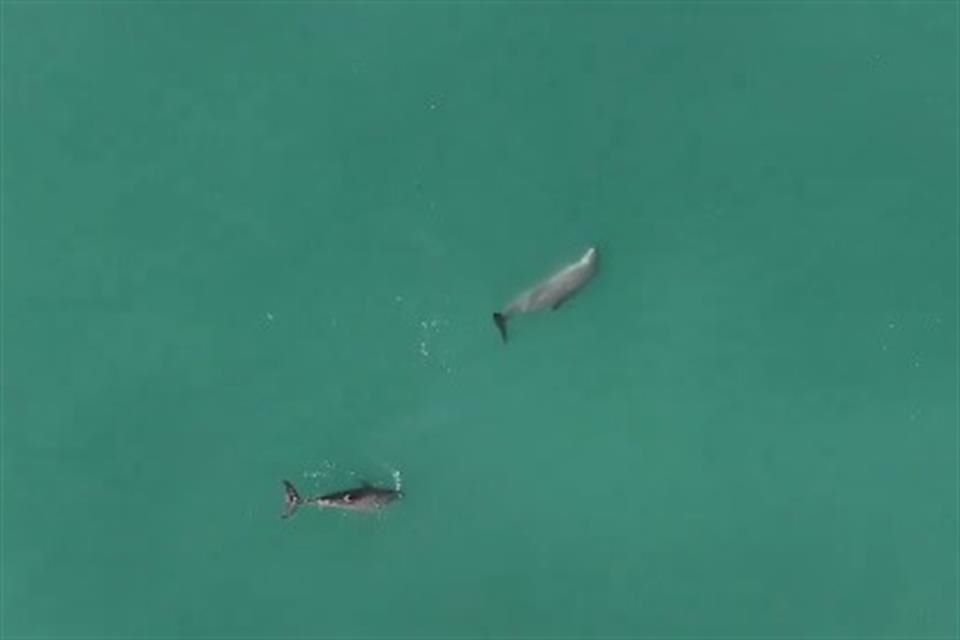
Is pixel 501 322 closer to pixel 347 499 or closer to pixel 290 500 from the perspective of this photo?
pixel 347 499

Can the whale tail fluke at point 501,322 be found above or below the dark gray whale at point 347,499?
above

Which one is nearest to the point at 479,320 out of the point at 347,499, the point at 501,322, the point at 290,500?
the point at 501,322

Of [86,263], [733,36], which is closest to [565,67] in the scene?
[733,36]

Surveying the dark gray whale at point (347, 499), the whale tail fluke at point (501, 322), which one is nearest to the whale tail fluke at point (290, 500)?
the dark gray whale at point (347, 499)

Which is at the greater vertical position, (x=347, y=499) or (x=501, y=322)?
(x=501, y=322)

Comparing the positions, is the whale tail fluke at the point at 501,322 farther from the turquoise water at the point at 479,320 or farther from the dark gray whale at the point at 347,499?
the dark gray whale at the point at 347,499

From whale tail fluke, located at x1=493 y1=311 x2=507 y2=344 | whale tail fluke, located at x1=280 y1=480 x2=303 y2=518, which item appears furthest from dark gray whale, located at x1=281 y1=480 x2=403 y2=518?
whale tail fluke, located at x1=493 y1=311 x2=507 y2=344

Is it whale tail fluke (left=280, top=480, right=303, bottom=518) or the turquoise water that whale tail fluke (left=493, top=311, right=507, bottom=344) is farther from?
whale tail fluke (left=280, top=480, right=303, bottom=518)
